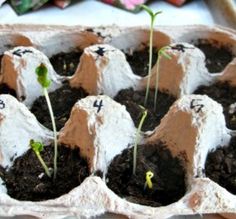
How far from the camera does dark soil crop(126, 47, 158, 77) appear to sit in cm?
100

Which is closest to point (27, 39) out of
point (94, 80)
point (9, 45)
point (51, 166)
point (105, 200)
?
point (9, 45)

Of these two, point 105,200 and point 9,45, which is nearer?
point 105,200

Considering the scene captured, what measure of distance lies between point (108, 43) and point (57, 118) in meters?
0.19

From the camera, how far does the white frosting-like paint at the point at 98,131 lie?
30.7 inches

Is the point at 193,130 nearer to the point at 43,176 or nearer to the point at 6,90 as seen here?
the point at 43,176

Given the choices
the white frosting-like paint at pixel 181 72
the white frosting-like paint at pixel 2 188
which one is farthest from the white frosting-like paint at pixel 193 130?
the white frosting-like paint at pixel 2 188

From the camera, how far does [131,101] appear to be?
0.92 m

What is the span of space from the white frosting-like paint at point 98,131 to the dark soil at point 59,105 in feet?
0.22

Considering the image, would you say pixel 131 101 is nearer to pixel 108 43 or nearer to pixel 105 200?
pixel 108 43

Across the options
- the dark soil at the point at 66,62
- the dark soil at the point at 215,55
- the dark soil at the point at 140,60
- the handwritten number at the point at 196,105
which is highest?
the handwritten number at the point at 196,105

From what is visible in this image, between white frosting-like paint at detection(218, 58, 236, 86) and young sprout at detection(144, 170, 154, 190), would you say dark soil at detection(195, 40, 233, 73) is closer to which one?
white frosting-like paint at detection(218, 58, 236, 86)

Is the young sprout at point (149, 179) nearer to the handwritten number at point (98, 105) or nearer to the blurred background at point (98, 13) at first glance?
the handwritten number at point (98, 105)

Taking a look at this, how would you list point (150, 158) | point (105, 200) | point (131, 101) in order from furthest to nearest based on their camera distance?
point (131, 101) → point (150, 158) → point (105, 200)

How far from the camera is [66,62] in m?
1.03
